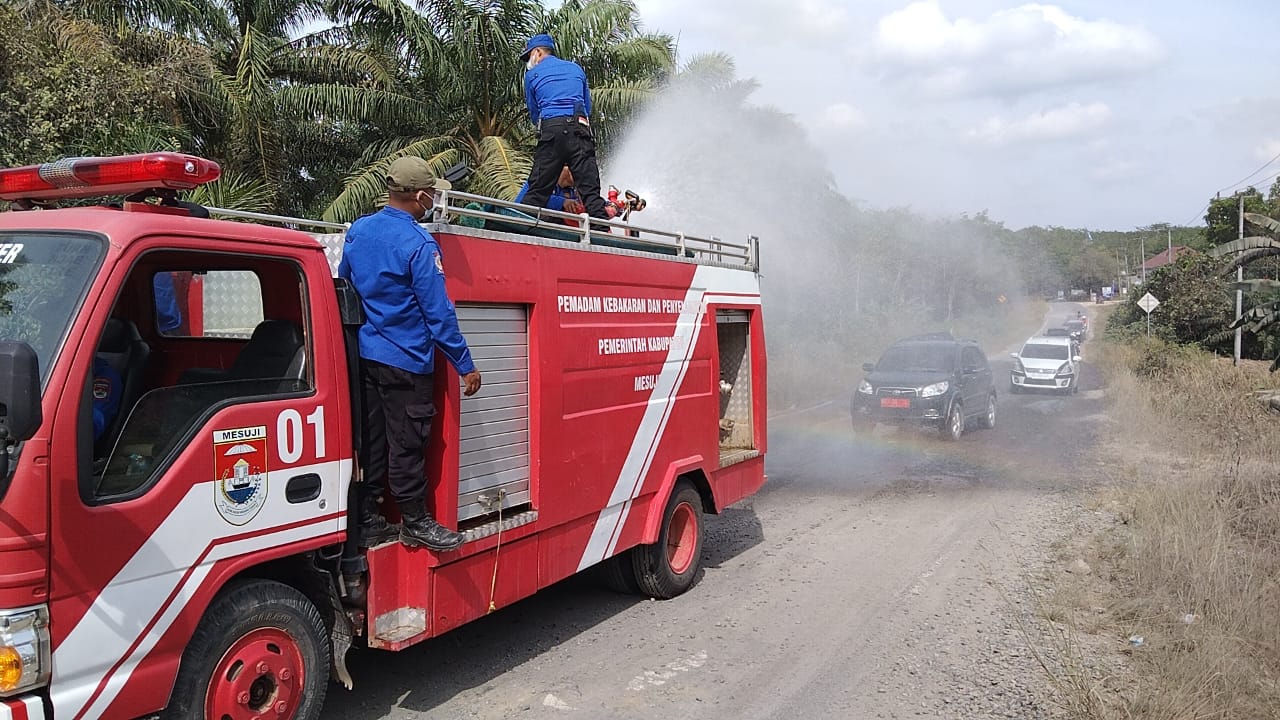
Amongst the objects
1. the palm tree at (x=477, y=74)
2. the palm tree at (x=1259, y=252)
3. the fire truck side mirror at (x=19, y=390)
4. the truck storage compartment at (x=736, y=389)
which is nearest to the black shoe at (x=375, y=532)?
the fire truck side mirror at (x=19, y=390)

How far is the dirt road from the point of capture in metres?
4.92

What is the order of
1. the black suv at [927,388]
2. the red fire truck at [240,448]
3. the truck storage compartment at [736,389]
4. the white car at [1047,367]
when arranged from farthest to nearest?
the white car at [1047,367], the black suv at [927,388], the truck storage compartment at [736,389], the red fire truck at [240,448]

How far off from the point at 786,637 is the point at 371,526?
2.89 m

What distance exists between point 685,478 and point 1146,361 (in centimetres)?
2471

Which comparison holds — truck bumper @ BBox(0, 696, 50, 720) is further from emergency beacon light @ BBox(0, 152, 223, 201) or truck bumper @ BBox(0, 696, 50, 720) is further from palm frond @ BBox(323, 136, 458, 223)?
palm frond @ BBox(323, 136, 458, 223)

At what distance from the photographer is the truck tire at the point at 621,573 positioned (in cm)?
661

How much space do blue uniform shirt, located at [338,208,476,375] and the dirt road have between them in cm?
184

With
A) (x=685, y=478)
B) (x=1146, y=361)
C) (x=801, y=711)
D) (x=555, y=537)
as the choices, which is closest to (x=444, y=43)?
(x=685, y=478)

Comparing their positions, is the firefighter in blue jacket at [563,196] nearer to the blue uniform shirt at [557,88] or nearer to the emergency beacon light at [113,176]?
the blue uniform shirt at [557,88]

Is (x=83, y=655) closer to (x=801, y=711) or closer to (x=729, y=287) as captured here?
(x=801, y=711)

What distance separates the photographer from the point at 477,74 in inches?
579

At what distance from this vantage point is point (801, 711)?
4.85 meters

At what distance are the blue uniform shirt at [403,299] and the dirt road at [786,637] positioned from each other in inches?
72.6

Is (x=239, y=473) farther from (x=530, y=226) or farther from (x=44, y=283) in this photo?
(x=530, y=226)
